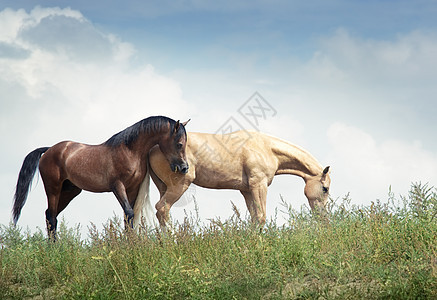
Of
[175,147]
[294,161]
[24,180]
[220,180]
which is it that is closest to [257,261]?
[175,147]

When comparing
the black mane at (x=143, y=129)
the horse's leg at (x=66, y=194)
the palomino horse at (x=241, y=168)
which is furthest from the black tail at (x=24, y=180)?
the palomino horse at (x=241, y=168)

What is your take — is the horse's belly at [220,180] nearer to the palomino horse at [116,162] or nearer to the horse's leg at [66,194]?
the palomino horse at [116,162]

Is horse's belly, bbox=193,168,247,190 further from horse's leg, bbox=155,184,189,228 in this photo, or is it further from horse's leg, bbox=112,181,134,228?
horse's leg, bbox=112,181,134,228

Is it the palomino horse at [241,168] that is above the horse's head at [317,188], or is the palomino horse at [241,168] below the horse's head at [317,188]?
above

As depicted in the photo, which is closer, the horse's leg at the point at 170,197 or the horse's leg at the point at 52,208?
the horse's leg at the point at 170,197

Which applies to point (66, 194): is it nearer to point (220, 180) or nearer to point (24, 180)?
→ point (24, 180)

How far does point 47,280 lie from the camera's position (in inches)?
288

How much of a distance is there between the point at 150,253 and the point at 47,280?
1871 mm

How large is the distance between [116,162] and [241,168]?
2704 millimetres

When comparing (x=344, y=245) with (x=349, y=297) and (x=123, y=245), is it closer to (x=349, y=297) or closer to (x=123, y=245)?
(x=349, y=297)

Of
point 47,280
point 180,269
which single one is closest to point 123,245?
point 180,269

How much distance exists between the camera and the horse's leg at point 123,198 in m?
8.91

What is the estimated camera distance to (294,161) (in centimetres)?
1130

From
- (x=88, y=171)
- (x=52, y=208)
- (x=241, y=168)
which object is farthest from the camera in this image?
(x=241, y=168)
